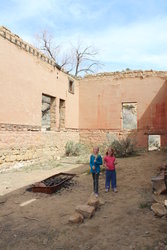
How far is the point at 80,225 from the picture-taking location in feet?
12.5

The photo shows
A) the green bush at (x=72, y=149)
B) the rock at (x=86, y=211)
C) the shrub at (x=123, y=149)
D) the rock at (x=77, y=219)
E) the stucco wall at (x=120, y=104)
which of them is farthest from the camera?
the stucco wall at (x=120, y=104)

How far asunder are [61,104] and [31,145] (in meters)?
4.51

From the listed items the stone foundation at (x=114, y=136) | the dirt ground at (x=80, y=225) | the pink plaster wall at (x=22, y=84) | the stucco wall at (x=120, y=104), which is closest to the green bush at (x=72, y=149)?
the stone foundation at (x=114, y=136)

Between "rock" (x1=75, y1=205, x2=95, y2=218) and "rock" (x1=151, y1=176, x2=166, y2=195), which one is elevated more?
"rock" (x1=151, y1=176, x2=166, y2=195)

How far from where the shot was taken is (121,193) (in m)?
5.74

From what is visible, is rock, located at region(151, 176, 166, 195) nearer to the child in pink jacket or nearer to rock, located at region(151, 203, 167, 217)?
rock, located at region(151, 203, 167, 217)

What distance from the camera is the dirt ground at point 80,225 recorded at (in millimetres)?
3207

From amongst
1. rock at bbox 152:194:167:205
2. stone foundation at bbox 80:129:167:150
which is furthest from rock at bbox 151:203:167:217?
stone foundation at bbox 80:129:167:150

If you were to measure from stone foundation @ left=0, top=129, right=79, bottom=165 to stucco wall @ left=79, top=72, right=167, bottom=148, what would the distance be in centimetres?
250

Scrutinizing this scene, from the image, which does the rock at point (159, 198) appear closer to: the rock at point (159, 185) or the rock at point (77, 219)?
the rock at point (159, 185)

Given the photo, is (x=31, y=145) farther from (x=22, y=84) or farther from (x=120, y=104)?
(x=120, y=104)

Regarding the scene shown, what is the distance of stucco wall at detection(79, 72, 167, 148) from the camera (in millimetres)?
14867

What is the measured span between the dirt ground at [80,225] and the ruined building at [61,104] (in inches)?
186

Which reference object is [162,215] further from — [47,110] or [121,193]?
[47,110]
